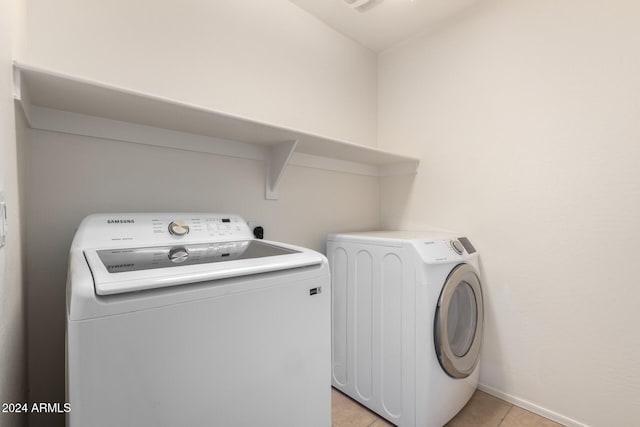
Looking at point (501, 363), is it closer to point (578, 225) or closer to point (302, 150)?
point (578, 225)

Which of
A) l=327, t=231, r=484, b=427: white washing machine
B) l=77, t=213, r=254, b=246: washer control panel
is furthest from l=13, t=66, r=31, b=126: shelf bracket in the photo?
l=327, t=231, r=484, b=427: white washing machine

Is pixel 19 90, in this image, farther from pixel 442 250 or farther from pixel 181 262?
pixel 442 250

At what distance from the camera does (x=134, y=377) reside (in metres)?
0.63

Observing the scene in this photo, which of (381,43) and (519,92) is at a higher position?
(381,43)

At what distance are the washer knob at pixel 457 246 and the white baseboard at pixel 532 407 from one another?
0.94 meters

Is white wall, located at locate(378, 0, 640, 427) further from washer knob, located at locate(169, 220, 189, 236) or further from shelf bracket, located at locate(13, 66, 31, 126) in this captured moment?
shelf bracket, located at locate(13, 66, 31, 126)

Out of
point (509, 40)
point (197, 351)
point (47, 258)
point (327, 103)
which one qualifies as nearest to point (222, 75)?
point (327, 103)

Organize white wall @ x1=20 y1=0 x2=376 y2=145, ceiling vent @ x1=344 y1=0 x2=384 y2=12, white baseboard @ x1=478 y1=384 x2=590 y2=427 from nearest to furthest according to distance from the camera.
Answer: white wall @ x1=20 y1=0 x2=376 y2=145
white baseboard @ x1=478 y1=384 x2=590 y2=427
ceiling vent @ x1=344 y1=0 x2=384 y2=12

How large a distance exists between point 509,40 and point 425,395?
80.7 inches

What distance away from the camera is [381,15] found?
1958 mm

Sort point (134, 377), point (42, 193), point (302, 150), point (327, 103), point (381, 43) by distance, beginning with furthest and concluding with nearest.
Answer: point (381, 43) → point (327, 103) → point (302, 150) → point (42, 193) → point (134, 377)

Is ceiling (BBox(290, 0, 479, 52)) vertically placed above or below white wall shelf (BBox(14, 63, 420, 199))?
above

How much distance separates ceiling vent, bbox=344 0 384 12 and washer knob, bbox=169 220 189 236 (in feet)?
5.38

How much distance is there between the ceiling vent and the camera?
1.72 metres
